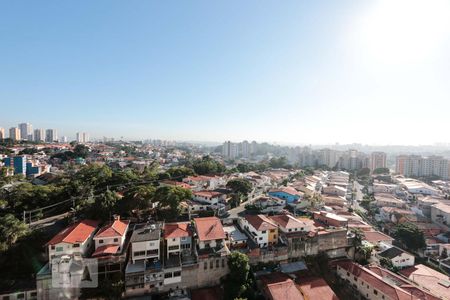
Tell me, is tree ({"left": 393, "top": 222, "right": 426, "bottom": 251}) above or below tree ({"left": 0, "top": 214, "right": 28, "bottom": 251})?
below

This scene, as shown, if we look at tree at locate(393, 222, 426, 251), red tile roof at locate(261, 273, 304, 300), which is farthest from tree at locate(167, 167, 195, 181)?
tree at locate(393, 222, 426, 251)

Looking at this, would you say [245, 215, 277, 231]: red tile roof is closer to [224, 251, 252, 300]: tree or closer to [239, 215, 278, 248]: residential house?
[239, 215, 278, 248]: residential house

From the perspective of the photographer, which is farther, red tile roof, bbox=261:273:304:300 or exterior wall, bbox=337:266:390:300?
exterior wall, bbox=337:266:390:300

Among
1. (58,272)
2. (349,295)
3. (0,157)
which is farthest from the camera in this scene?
(0,157)

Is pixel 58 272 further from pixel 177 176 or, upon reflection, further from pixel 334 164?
pixel 334 164

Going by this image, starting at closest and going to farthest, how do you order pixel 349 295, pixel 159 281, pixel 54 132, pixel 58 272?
pixel 58 272
pixel 159 281
pixel 349 295
pixel 54 132

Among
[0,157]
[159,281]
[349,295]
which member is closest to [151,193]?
[159,281]
